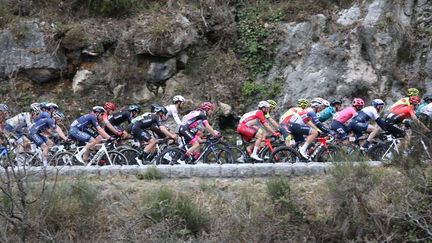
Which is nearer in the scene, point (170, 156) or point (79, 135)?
point (170, 156)

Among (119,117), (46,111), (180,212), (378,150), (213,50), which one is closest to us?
(180,212)

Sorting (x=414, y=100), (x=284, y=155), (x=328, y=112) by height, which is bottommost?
(x=284, y=155)

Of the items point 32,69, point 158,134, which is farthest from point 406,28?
point 32,69

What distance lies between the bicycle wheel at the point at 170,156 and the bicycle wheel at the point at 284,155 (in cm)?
233

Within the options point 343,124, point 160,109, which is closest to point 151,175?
point 160,109

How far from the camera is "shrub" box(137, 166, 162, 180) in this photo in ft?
52.3

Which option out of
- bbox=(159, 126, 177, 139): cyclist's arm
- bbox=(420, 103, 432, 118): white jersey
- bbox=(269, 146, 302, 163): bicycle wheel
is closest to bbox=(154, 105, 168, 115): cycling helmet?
bbox=(159, 126, 177, 139): cyclist's arm

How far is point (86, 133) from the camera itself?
19188mm

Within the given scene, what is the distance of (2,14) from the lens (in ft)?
86.7

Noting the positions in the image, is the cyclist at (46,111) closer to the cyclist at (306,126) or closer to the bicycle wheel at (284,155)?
the bicycle wheel at (284,155)

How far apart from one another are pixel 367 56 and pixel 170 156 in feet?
30.5

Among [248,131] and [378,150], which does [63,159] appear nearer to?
[248,131]

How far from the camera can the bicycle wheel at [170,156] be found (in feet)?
60.1

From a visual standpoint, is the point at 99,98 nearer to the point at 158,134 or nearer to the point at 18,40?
the point at 18,40
